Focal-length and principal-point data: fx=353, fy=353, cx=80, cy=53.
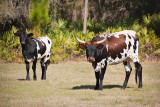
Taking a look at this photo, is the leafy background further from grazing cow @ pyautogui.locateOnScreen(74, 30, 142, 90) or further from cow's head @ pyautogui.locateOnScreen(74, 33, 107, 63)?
cow's head @ pyautogui.locateOnScreen(74, 33, 107, 63)

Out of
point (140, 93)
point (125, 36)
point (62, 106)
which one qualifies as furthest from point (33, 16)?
point (62, 106)

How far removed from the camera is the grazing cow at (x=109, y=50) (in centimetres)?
1155

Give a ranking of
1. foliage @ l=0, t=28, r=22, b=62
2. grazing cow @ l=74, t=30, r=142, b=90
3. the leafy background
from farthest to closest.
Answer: the leafy background → foliage @ l=0, t=28, r=22, b=62 → grazing cow @ l=74, t=30, r=142, b=90

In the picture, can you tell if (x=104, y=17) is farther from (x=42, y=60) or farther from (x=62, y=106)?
(x=62, y=106)

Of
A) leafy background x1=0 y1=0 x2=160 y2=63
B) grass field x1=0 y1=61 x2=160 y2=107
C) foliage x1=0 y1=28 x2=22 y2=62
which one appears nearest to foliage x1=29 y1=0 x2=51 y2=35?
leafy background x1=0 y1=0 x2=160 y2=63

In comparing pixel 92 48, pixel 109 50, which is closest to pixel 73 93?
pixel 92 48

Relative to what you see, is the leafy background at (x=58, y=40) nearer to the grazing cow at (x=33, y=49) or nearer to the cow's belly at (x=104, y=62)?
the grazing cow at (x=33, y=49)

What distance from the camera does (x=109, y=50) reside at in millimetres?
11984

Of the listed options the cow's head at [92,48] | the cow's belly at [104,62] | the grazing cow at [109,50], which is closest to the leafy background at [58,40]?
the grazing cow at [109,50]

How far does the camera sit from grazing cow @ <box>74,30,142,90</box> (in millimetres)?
11555

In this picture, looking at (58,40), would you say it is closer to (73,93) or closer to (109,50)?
(109,50)

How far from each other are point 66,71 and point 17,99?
28.0 ft

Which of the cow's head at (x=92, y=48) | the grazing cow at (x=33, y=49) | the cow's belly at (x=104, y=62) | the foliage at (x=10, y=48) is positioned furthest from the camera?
the foliage at (x=10, y=48)

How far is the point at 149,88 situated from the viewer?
12453 mm
